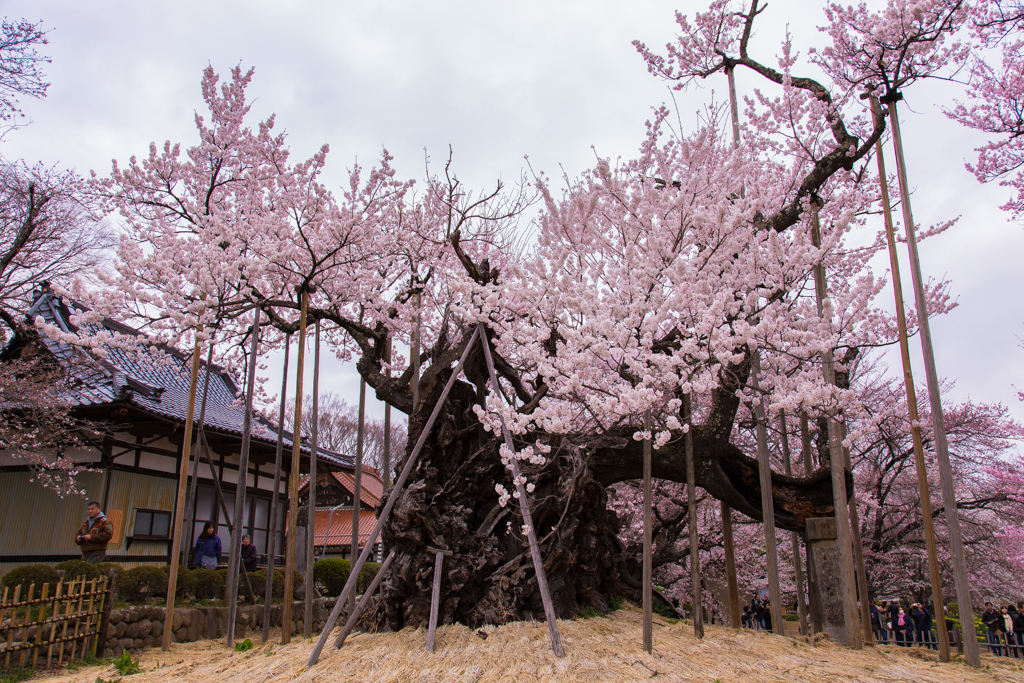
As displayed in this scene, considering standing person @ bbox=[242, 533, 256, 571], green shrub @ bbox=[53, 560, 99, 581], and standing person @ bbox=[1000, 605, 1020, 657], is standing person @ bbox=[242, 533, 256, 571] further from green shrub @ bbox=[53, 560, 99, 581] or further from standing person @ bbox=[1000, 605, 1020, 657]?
standing person @ bbox=[1000, 605, 1020, 657]

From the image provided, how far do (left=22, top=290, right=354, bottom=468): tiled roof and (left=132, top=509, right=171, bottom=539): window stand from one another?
190cm

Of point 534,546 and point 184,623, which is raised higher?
point 534,546

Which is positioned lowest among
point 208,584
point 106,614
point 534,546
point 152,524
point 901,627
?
point 901,627

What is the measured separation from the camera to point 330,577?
11555 mm

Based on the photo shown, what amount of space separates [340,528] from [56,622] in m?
15.6

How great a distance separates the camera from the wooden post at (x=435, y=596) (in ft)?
17.1

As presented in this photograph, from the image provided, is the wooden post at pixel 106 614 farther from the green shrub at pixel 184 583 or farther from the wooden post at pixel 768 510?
the wooden post at pixel 768 510

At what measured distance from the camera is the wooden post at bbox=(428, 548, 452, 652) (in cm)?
522

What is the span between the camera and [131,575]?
8.29 m

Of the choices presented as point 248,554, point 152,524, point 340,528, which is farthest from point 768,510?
point 340,528


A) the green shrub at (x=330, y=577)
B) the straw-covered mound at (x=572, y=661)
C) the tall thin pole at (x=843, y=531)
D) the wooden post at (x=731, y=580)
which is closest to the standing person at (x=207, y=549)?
the green shrub at (x=330, y=577)

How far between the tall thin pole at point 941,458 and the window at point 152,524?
12.0 m

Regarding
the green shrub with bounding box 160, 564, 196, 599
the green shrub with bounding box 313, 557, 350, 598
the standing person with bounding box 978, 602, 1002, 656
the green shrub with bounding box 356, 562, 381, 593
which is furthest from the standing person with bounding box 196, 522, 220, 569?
the standing person with bounding box 978, 602, 1002, 656

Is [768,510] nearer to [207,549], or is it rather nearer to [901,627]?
[901,627]
